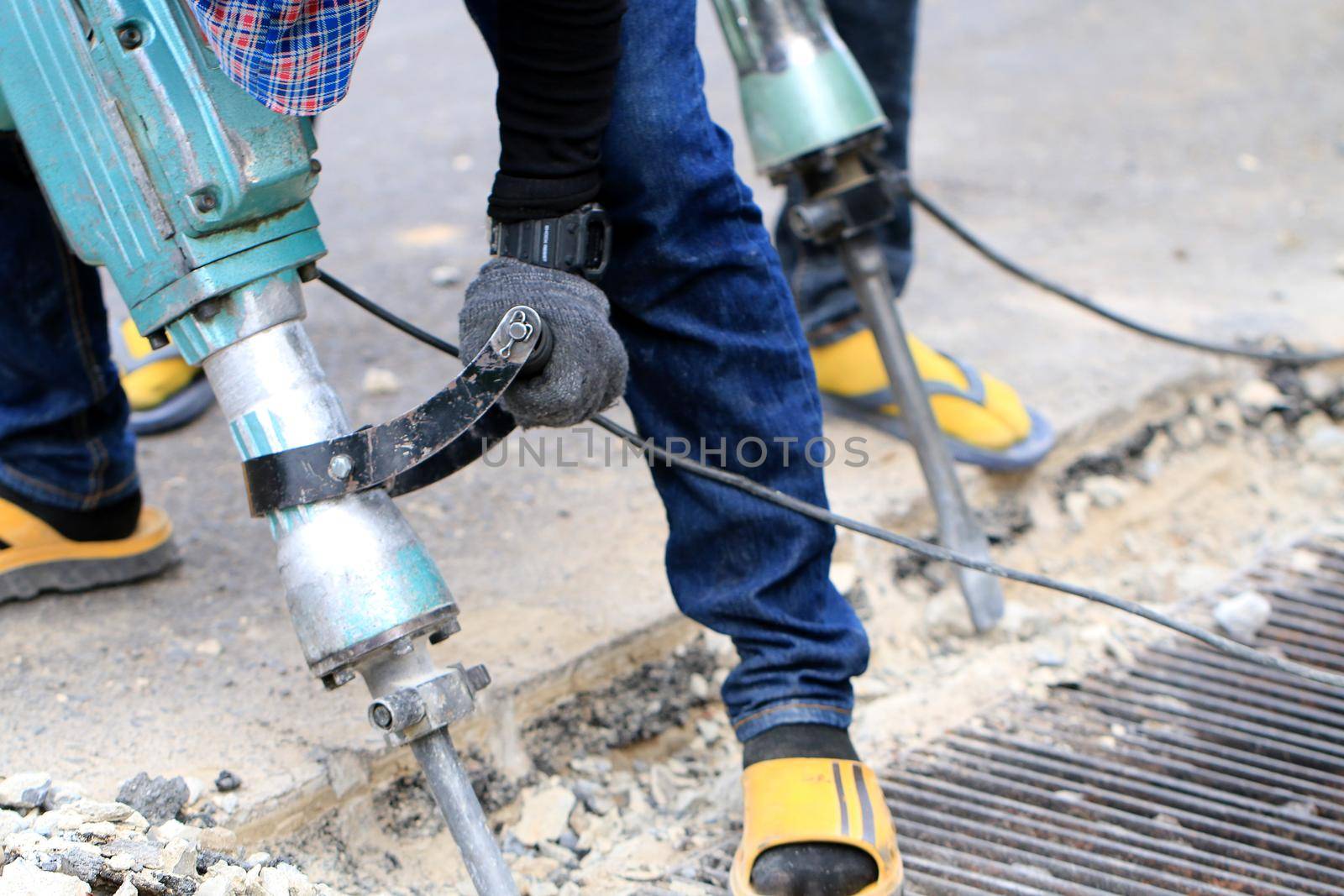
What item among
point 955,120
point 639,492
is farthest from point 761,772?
point 955,120

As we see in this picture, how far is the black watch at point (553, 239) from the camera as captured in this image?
122cm

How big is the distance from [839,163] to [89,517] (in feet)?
3.83

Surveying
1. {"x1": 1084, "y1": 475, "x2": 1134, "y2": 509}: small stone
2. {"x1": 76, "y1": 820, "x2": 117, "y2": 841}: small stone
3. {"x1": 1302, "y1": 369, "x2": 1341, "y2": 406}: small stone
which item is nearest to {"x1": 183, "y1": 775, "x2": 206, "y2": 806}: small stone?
{"x1": 76, "y1": 820, "x2": 117, "y2": 841}: small stone

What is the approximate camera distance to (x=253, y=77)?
1.06m

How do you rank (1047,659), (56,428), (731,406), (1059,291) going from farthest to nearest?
1. (1059,291)
2. (1047,659)
3. (56,428)
4. (731,406)

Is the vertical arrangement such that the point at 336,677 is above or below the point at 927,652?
above

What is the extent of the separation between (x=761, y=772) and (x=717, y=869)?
14 cm

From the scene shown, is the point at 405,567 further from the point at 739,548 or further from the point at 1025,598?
the point at 1025,598

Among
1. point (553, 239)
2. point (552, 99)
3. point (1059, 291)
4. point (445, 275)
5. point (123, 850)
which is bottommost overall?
point (1059, 291)

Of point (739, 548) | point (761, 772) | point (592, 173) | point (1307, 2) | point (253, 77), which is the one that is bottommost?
point (1307, 2)

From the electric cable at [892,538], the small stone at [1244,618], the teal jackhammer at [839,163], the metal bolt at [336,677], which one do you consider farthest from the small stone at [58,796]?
the small stone at [1244,618]

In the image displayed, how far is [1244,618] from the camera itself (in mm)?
1893

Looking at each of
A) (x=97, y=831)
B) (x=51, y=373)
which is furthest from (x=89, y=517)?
(x=97, y=831)

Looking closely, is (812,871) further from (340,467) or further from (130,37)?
(130,37)
